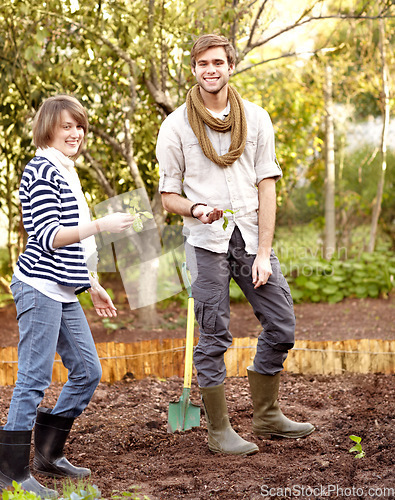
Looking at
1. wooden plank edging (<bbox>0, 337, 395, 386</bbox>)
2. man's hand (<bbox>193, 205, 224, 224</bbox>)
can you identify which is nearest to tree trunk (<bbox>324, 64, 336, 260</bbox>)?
wooden plank edging (<bbox>0, 337, 395, 386</bbox>)

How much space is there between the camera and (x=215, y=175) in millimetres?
2678

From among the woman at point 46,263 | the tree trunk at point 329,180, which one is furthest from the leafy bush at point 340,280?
the woman at point 46,263

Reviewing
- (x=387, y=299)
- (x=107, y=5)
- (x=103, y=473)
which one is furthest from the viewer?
(x=387, y=299)

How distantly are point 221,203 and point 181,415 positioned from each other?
112 centimetres

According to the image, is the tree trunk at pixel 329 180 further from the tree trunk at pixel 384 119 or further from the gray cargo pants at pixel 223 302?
the gray cargo pants at pixel 223 302

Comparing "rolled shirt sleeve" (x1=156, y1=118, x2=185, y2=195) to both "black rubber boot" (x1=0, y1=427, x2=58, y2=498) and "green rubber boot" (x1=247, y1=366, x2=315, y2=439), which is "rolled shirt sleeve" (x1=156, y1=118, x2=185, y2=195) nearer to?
"green rubber boot" (x1=247, y1=366, x2=315, y2=439)

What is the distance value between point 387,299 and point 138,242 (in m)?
4.41

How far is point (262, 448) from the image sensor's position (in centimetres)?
275

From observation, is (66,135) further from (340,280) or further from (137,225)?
(340,280)

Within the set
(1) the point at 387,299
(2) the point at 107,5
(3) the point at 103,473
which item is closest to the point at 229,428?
(3) the point at 103,473

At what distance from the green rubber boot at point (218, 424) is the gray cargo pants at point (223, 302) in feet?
0.15

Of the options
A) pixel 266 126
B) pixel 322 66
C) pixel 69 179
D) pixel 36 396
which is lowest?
pixel 36 396

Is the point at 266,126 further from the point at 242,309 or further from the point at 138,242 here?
the point at 242,309

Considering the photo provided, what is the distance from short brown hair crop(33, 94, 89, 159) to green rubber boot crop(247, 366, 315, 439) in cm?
142
